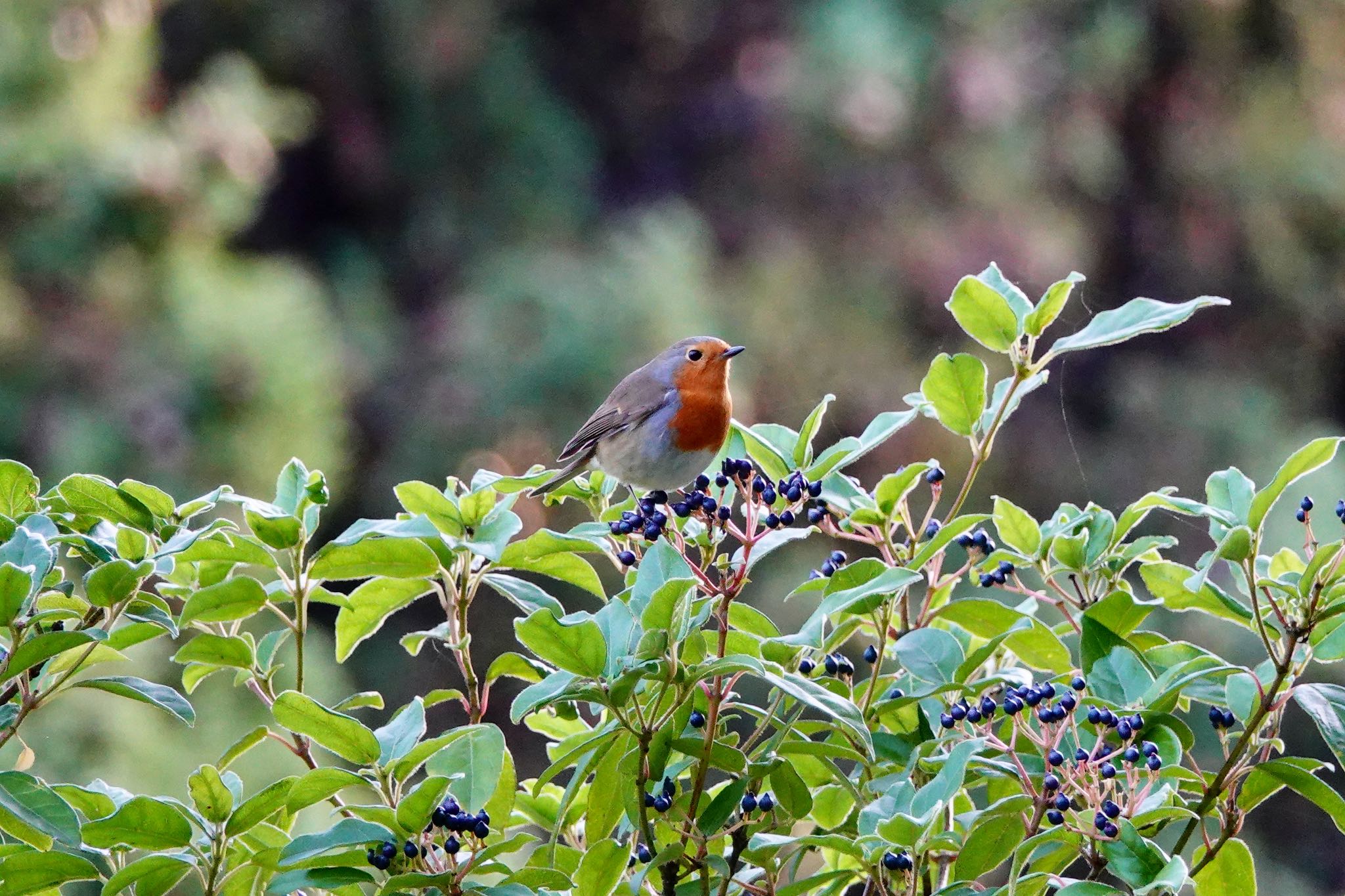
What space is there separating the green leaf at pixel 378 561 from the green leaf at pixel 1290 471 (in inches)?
25.0

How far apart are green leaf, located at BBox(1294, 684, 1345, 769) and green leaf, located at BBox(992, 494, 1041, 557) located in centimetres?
27

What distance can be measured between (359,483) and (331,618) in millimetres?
743

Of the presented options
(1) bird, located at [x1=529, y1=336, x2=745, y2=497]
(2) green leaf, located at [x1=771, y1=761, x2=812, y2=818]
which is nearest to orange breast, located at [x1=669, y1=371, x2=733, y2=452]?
(1) bird, located at [x1=529, y1=336, x2=745, y2=497]

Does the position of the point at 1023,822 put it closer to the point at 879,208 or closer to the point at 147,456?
the point at 147,456

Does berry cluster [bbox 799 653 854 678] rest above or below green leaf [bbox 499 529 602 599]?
below

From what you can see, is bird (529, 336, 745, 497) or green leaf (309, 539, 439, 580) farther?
bird (529, 336, 745, 497)

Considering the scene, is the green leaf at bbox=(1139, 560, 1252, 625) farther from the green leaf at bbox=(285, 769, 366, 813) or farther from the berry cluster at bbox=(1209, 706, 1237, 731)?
the green leaf at bbox=(285, 769, 366, 813)

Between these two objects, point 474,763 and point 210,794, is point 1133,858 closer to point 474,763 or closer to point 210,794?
point 474,763

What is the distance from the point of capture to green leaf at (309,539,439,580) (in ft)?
3.78

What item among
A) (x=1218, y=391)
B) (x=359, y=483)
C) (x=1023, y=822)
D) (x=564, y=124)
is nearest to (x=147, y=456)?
(x=359, y=483)

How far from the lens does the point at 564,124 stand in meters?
9.21

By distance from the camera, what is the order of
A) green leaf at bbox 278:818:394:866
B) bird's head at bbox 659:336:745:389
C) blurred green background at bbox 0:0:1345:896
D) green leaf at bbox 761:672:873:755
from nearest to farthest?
green leaf at bbox 761:672:873:755, green leaf at bbox 278:818:394:866, bird's head at bbox 659:336:745:389, blurred green background at bbox 0:0:1345:896

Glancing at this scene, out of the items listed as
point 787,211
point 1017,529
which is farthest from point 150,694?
point 787,211

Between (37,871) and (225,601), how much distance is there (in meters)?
0.24
